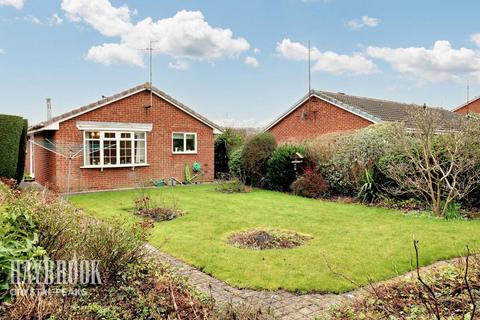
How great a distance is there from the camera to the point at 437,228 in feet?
27.0

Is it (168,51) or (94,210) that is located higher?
(168,51)

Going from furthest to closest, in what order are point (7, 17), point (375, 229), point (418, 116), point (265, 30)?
point (265, 30) → point (7, 17) → point (418, 116) → point (375, 229)

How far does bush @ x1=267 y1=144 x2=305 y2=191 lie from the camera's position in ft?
49.5

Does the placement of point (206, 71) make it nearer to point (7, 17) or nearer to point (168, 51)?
point (168, 51)

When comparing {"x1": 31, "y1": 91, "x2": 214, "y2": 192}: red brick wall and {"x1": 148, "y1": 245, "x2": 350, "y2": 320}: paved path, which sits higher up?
{"x1": 31, "y1": 91, "x2": 214, "y2": 192}: red brick wall

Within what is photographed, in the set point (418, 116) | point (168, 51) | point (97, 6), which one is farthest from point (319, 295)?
point (168, 51)

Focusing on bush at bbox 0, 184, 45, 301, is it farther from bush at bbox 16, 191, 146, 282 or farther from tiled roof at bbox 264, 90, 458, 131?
tiled roof at bbox 264, 90, 458, 131

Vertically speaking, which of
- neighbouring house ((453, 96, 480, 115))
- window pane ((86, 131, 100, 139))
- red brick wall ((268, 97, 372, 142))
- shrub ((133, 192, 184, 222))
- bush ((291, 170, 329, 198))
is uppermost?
neighbouring house ((453, 96, 480, 115))

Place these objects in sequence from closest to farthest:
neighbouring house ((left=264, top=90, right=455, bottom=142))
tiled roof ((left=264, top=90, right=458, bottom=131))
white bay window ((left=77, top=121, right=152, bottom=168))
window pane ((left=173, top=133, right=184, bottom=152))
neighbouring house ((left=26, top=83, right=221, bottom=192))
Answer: neighbouring house ((left=26, top=83, right=221, bottom=192)) < white bay window ((left=77, top=121, right=152, bottom=168)) < tiled roof ((left=264, top=90, right=458, bottom=131)) < window pane ((left=173, top=133, right=184, bottom=152)) < neighbouring house ((left=264, top=90, right=455, bottom=142))

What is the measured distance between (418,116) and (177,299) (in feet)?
29.9

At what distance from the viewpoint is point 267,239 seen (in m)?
7.03

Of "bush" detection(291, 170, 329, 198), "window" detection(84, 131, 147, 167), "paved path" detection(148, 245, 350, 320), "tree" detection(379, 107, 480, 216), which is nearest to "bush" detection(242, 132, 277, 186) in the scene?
"bush" detection(291, 170, 329, 198)

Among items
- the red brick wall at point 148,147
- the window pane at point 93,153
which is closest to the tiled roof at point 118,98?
the red brick wall at point 148,147

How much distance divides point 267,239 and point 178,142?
1342 cm
